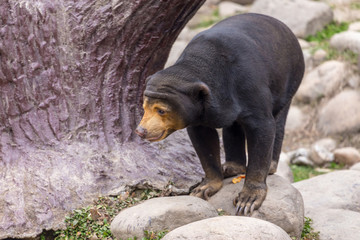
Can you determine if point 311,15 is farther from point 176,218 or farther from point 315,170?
point 176,218

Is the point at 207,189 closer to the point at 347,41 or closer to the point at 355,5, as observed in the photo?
the point at 347,41

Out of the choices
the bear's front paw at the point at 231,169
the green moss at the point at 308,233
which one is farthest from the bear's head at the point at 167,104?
the green moss at the point at 308,233

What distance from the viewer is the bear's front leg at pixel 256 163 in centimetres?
402

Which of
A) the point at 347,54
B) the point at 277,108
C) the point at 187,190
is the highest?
the point at 277,108

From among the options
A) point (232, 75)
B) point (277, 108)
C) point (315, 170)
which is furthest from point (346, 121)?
point (232, 75)

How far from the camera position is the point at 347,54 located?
32.1 feet

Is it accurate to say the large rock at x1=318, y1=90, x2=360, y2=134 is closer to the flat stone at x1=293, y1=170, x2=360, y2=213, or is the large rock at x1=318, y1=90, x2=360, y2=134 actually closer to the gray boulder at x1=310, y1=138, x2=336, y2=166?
the gray boulder at x1=310, y1=138, x2=336, y2=166

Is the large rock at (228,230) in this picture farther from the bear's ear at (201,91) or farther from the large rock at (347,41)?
the large rock at (347,41)

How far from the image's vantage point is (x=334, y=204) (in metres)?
5.37

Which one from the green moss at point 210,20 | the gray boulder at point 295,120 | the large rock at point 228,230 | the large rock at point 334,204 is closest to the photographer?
the large rock at point 228,230

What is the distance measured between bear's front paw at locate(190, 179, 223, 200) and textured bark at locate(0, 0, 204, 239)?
0.77 feet

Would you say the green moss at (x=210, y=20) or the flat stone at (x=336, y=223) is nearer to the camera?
the flat stone at (x=336, y=223)

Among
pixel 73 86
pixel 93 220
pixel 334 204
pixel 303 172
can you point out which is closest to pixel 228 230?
pixel 93 220

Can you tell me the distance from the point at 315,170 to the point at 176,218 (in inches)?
192
